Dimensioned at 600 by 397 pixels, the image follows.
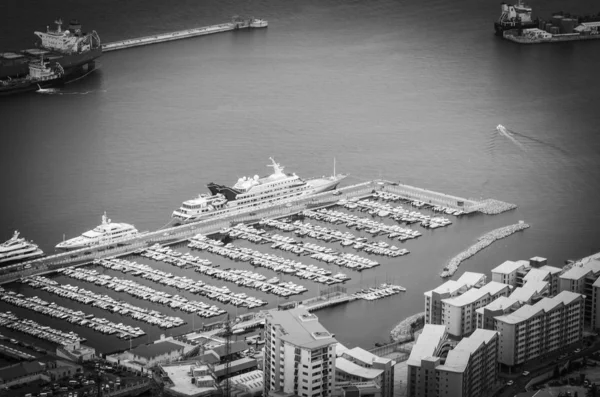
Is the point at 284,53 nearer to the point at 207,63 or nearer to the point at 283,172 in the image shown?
the point at 207,63

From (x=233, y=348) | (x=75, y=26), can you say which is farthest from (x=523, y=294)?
(x=75, y=26)

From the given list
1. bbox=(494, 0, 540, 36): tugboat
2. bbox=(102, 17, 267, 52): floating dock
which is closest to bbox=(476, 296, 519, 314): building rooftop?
bbox=(494, 0, 540, 36): tugboat

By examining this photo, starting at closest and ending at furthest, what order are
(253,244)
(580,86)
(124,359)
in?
(124,359) < (253,244) < (580,86)

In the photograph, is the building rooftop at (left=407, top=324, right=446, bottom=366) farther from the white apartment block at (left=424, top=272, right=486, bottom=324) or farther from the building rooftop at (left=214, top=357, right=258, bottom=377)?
the building rooftop at (left=214, top=357, right=258, bottom=377)

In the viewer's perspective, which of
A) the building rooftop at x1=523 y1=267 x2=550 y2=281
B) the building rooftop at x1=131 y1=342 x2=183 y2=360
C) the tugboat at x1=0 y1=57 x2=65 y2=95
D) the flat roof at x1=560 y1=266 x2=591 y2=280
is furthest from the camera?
the tugboat at x1=0 y1=57 x2=65 y2=95

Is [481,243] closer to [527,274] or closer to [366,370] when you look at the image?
[527,274]

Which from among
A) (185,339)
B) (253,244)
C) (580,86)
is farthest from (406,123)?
(185,339)

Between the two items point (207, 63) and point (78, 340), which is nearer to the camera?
point (78, 340)
